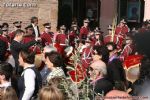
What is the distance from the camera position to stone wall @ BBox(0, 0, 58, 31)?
70.8ft

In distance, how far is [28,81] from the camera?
6.87m

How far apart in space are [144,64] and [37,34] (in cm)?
1453

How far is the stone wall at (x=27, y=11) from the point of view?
70.8 ft

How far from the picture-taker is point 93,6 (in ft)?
82.5

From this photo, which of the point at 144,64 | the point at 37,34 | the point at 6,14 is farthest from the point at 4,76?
the point at 6,14

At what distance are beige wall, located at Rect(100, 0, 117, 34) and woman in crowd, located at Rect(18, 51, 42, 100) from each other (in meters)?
17.0

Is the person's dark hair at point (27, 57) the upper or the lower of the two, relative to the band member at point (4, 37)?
upper

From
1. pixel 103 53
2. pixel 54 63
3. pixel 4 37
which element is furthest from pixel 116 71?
pixel 4 37

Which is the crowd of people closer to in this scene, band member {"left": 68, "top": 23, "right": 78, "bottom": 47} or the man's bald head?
the man's bald head

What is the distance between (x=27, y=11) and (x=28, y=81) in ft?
49.7

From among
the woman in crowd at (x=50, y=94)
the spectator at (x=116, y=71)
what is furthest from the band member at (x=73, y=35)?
the woman in crowd at (x=50, y=94)

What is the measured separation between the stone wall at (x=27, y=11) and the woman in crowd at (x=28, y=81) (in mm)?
14248

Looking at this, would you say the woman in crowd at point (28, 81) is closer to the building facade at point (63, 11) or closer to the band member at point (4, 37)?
the band member at point (4, 37)

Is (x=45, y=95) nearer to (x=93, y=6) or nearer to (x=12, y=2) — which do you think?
(x=12, y=2)
